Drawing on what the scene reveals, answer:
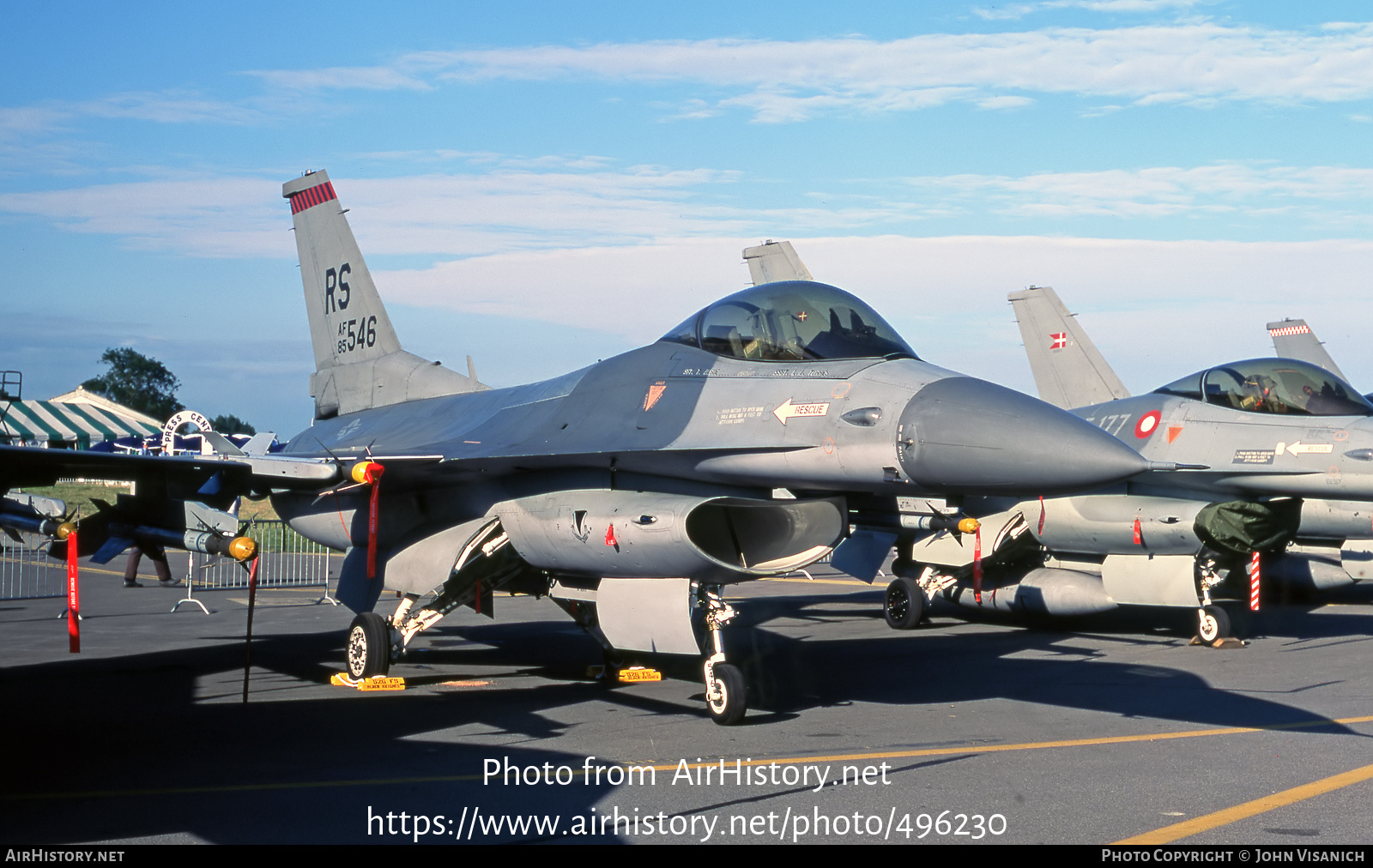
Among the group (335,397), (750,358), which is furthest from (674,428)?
(335,397)

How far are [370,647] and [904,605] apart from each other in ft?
25.5

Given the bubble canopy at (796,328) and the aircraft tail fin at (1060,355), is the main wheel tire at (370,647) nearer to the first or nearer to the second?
the bubble canopy at (796,328)

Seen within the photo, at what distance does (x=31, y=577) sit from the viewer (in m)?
24.3

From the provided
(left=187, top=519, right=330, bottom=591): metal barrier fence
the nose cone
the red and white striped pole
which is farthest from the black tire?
the red and white striped pole

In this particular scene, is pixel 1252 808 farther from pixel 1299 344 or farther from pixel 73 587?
pixel 1299 344

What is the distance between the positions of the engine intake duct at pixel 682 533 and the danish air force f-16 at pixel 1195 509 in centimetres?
416

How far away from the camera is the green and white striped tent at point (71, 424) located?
47.2 m

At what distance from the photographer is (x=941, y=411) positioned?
7.19 metres

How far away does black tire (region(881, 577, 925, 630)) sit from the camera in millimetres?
15570

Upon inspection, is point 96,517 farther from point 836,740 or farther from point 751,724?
point 836,740

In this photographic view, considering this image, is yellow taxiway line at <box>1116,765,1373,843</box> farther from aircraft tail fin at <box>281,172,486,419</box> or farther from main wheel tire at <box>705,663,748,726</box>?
aircraft tail fin at <box>281,172,486,419</box>

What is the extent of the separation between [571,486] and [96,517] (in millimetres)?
3883

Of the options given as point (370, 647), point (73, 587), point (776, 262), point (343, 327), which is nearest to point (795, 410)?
point (370, 647)

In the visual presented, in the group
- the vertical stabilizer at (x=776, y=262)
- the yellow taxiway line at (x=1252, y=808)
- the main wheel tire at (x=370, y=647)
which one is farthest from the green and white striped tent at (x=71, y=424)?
the yellow taxiway line at (x=1252, y=808)
